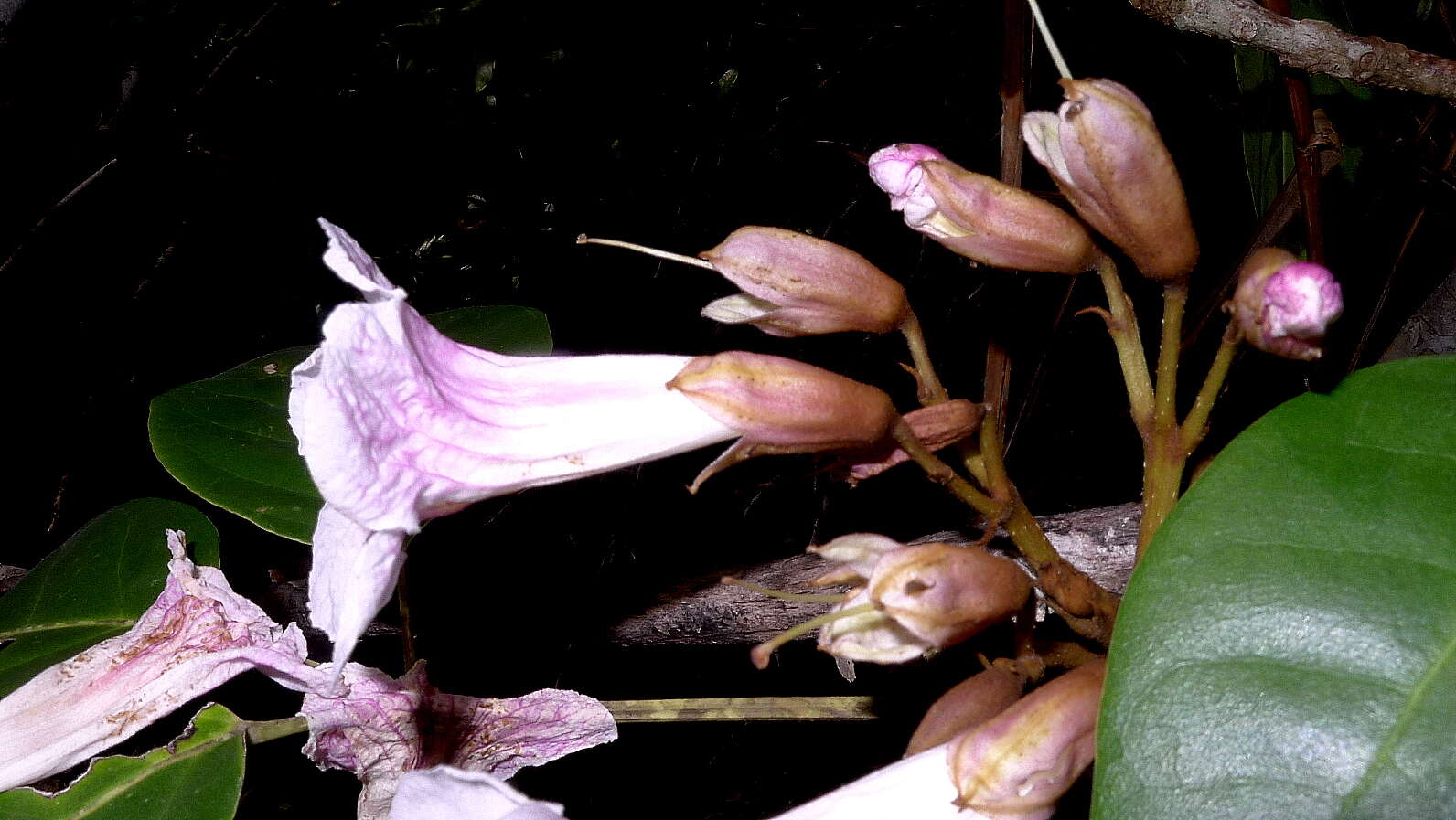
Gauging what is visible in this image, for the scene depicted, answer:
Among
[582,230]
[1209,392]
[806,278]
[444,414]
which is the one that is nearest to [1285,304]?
[1209,392]

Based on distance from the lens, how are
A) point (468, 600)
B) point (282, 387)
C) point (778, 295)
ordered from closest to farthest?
point (778, 295) → point (282, 387) → point (468, 600)

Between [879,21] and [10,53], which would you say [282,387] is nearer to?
[10,53]

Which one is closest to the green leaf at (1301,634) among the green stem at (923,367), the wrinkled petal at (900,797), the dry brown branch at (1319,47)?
the wrinkled petal at (900,797)

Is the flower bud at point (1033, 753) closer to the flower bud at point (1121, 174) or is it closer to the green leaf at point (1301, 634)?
the green leaf at point (1301, 634)

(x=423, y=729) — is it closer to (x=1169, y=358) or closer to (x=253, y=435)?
(x=253, y=435)

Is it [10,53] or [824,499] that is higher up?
[10,53]

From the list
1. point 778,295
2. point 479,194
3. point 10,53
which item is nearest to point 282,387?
point 10,53

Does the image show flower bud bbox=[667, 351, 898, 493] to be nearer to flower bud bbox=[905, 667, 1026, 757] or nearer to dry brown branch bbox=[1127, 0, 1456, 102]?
flower bud bbox=[905, 667, 1026, 757]
